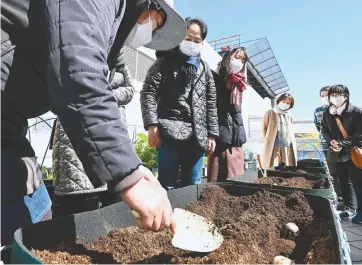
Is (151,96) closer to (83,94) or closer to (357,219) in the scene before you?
(83,94)

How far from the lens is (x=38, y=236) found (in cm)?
83

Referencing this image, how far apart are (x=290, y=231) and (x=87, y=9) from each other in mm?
1067

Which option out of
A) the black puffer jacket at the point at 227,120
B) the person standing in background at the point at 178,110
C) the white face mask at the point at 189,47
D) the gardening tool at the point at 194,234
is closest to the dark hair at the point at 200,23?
the person standing in background at the point at 178,110

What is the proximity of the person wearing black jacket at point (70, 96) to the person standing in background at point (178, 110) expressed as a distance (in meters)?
1.34

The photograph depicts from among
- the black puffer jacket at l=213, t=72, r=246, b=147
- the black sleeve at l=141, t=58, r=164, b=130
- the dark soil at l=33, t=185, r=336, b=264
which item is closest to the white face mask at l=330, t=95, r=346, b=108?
the black puffer jacket at l=213, t=72, r=246, b=147

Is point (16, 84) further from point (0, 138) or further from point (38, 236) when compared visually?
point (38, 236)

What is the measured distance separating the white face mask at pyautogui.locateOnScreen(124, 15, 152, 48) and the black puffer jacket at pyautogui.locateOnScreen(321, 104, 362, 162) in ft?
12.0

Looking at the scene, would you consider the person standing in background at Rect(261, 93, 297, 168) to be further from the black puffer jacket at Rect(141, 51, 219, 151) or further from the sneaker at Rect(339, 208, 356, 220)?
the black puffer jacket at Rect(141, 51, 219, 151)

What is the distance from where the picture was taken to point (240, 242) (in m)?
1.07

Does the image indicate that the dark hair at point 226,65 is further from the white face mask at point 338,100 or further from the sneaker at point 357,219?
the sneaker at point 357,219

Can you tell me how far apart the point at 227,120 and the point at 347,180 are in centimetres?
246

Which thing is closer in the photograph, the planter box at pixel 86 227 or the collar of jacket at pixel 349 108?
the planter box at pixel 86 227

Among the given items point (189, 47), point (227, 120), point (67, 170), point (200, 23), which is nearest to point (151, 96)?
point (189, 47)

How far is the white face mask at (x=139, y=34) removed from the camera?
1202 millimetres
